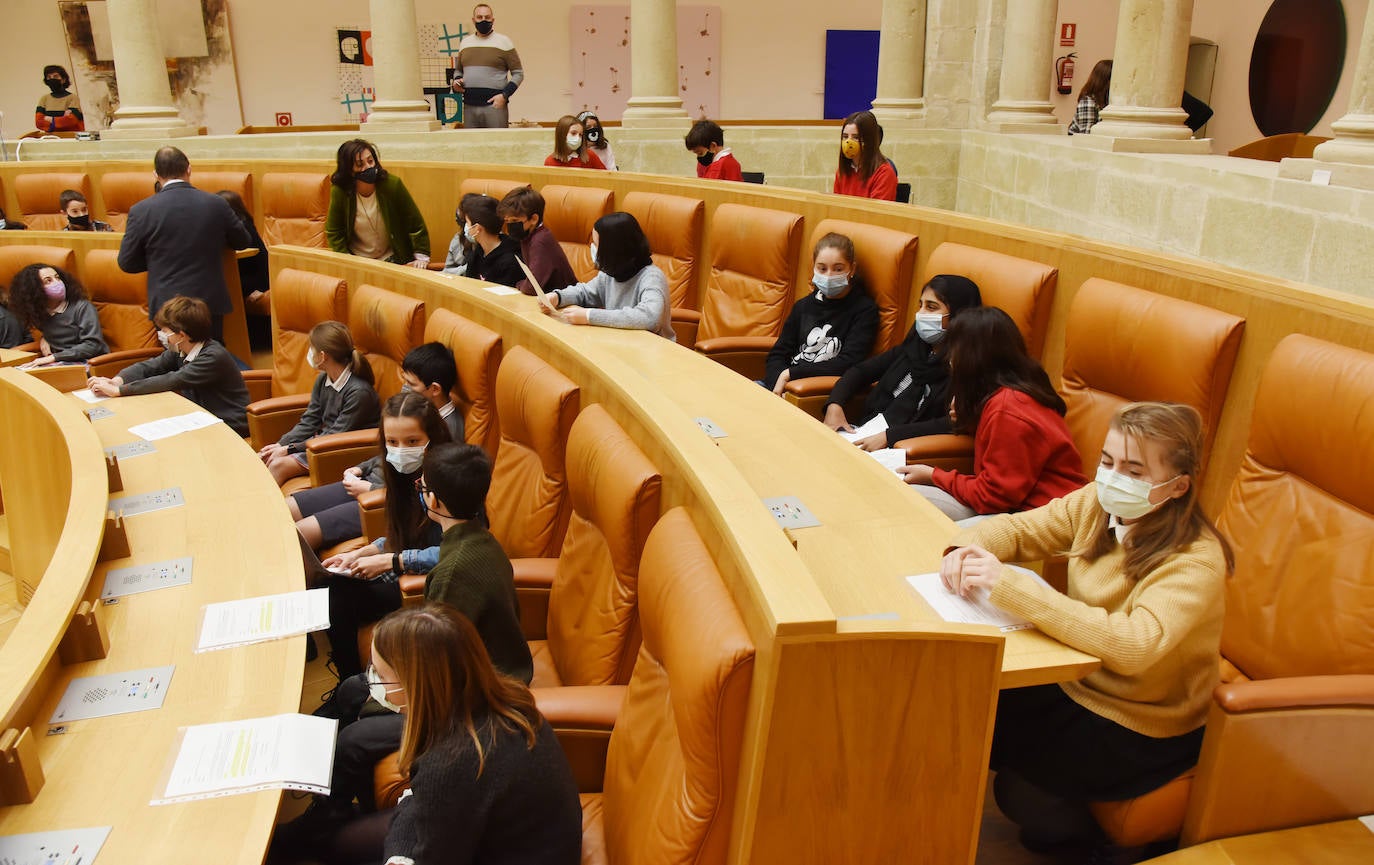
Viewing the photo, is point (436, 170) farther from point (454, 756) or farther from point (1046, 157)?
point (454, 756)

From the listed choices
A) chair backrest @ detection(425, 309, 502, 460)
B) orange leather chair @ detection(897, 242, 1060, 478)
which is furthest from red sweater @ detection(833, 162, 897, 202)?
chair backrest @ detection(425, 309, 502, 460)

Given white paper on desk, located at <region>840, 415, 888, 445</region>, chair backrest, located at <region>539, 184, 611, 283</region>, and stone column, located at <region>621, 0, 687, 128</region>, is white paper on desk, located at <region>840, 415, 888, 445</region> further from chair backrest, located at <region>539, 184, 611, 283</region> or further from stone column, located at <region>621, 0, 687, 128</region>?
stone column, located at <region>621, 0, 687, 128</region>

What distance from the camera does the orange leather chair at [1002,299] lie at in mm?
3145

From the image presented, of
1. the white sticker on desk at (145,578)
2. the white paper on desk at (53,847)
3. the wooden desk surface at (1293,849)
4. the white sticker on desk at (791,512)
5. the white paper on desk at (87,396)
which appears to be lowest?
the wooden desk surface at (1293,849)

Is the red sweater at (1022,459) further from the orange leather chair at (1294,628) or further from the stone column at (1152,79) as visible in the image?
the stone column at (1152,79)

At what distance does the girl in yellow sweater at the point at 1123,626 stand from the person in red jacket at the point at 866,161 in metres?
3.06

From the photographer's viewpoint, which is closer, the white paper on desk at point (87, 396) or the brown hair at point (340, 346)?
the brown hair at point (340, 346)

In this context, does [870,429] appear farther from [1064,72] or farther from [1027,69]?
[1064,72]

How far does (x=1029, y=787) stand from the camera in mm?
2088

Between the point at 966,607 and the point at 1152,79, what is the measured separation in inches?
166

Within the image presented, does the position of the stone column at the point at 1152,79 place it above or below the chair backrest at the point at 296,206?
above

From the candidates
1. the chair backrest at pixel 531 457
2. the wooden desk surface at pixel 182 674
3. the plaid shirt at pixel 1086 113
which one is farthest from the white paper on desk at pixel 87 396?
the plaid shirt at pixel 1086 113

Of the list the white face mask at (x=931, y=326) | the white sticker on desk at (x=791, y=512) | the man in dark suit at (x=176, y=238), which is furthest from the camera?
the man in dark suit at (x=176, y=238)

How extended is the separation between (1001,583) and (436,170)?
5668mm
